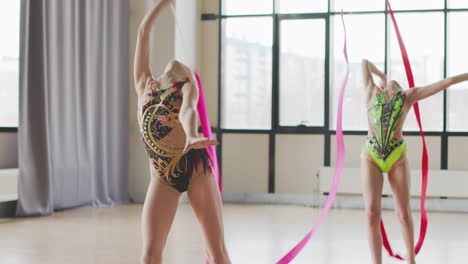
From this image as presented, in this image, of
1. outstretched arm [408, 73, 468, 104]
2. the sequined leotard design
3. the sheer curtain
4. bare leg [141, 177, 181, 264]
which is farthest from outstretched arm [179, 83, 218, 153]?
the sheer curtain

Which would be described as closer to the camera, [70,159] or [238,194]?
[70,159]

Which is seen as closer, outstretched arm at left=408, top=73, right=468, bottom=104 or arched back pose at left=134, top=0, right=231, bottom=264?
arched back pose at left=134, top=0, right=231, bottom=264

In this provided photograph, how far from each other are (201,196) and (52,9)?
511 centimetres

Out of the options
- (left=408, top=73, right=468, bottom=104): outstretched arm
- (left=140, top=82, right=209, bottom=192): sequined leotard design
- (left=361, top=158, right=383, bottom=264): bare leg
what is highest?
(left=408, top=73, right=468, bottom=104): outstretched arm

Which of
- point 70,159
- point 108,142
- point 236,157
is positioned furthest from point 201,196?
point 236,157

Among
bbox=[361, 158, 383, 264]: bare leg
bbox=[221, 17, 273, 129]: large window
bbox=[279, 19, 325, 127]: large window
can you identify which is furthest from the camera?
bbox=[221, 17, 273, 129]: large window

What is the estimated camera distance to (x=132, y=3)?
8133 mm

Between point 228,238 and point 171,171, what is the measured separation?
318 centimetres

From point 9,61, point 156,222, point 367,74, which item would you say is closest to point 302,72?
point 9,61

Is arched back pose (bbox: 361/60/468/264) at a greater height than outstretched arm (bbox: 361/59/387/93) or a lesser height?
lesser

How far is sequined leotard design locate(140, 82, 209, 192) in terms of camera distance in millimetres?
2166

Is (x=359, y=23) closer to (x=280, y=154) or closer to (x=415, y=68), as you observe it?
(x=415, y=68)

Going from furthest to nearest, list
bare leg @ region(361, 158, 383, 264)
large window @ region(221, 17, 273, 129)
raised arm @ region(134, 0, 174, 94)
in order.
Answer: large window @ region(221, 17, 273, 129), bare leg @ region(361, 158, 383, 264), raised arm @ region(134, 0, 174, 94)

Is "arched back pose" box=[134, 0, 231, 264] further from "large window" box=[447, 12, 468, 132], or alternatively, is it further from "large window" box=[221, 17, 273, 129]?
"large window" box=[447, 12, 468, 132]
